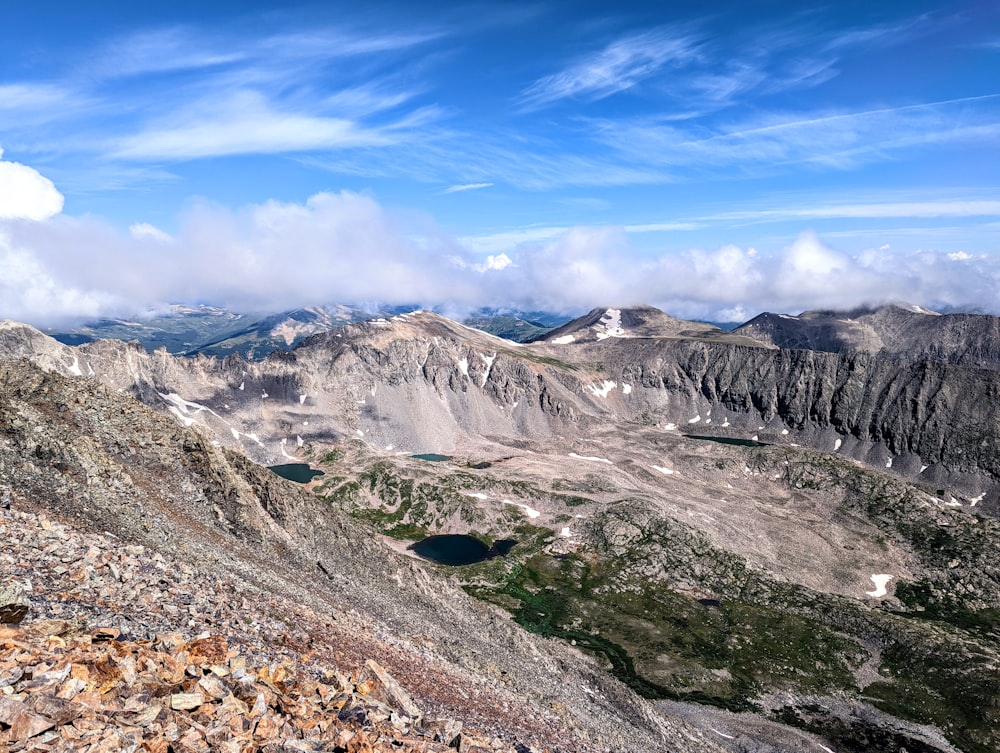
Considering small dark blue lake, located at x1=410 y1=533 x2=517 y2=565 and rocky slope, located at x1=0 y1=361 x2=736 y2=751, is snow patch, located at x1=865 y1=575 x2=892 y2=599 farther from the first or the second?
rocky slope, located at x1=0 y1=361 x2=736 y2=751

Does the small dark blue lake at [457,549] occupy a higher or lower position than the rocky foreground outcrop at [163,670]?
lower

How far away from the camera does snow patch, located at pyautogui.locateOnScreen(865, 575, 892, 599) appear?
14895 centimetres

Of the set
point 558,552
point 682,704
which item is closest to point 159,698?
point 682,704

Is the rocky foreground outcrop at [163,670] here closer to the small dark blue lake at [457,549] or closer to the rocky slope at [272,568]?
the rocky slope at [272,568]

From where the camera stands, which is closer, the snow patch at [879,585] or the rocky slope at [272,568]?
the rocky slope at [272,568]

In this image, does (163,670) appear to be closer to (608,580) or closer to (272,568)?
(272,568)

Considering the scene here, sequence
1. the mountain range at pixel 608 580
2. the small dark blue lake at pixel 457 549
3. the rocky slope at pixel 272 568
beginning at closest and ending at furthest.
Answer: the rocky slope at pixel 272 568, the mountain range at pixel 608 580, the small dark blue lake at pixel 457 549

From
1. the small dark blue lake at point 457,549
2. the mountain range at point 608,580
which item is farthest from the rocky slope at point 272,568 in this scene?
the small dark blue lake at point 457,549

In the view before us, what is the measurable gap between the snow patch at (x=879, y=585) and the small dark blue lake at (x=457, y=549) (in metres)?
94.0

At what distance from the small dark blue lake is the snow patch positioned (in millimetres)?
93958

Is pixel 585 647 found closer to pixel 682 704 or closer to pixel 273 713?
pixel 682 704

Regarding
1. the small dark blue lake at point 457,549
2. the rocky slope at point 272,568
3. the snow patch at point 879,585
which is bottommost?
the snow patch at point 879,585

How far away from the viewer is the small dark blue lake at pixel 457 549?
159125 millimetres

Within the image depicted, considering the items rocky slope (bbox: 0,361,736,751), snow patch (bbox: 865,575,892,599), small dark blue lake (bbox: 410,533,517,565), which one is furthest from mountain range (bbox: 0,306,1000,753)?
small dark blue lake (bbox: 410,533,517,565)
